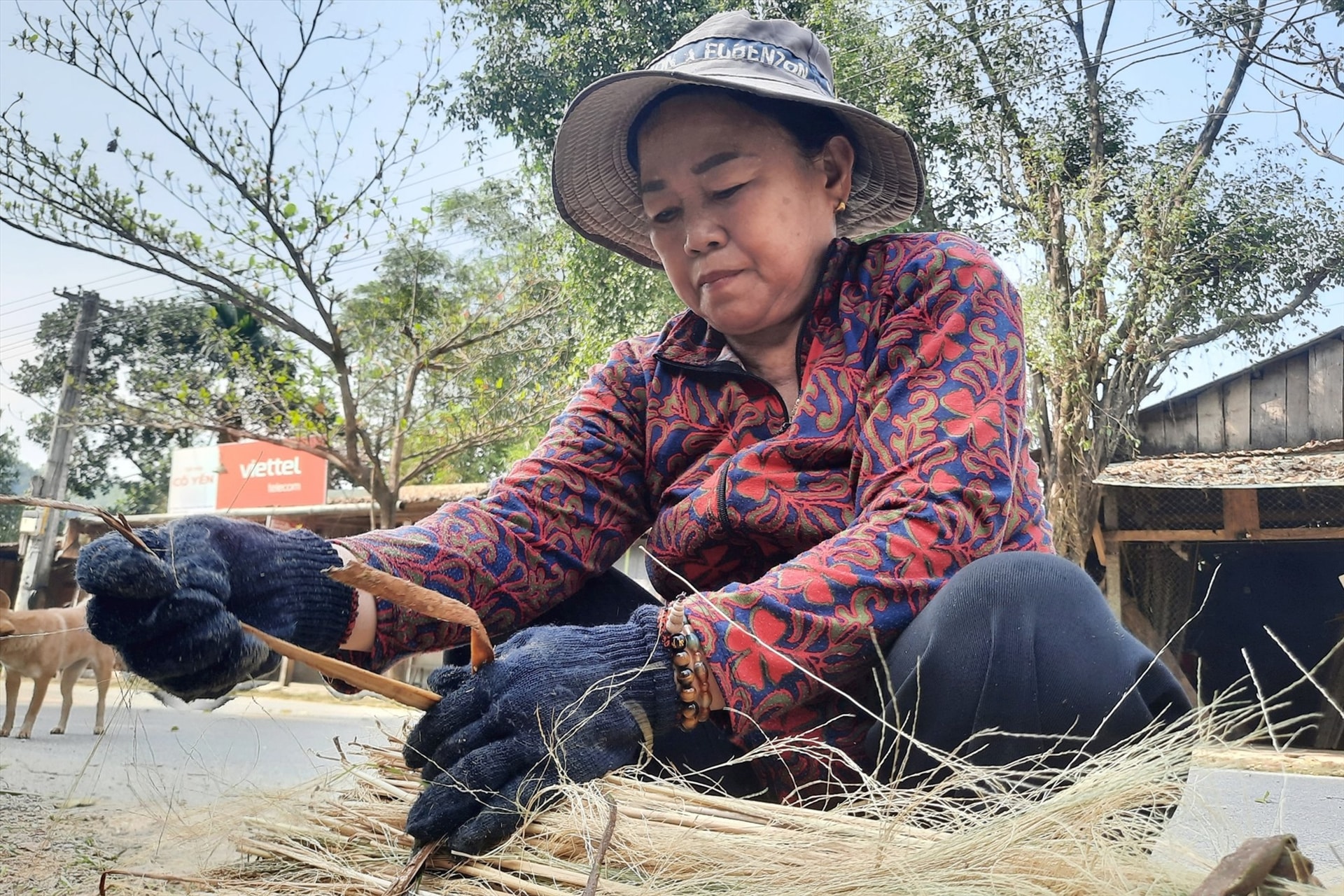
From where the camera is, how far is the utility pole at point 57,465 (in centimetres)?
1423

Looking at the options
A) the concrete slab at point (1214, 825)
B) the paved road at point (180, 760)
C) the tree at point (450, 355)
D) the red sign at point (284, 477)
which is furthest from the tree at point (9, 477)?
the concrete slab at point (1214, 825)

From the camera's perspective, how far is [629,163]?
86.8 inches

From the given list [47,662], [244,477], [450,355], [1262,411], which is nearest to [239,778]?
[47,662]

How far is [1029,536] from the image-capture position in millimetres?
1702

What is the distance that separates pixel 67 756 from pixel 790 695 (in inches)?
199

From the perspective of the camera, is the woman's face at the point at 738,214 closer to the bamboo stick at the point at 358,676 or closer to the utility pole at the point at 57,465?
the bamboo stick at the point at 358,676

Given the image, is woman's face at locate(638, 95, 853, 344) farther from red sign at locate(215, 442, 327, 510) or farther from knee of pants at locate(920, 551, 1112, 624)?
red sign at locate(215, 442, 327, 510)

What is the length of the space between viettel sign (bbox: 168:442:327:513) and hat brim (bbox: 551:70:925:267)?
12.0m

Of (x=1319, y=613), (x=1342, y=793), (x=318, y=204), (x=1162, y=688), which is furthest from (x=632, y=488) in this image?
(x=1319, y=613)

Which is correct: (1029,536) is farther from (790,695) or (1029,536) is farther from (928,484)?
(790,695)

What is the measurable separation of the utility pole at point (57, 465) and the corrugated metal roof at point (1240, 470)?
12.6m

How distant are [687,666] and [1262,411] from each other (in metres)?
12.6

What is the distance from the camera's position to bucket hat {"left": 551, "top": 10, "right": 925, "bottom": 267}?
183 cm

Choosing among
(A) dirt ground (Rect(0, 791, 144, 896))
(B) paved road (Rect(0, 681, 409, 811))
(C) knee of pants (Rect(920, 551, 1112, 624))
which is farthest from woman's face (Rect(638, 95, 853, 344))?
(A) dirt ground (Rect(0, 791, 144, 896))
